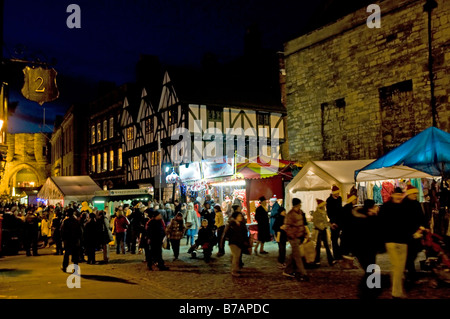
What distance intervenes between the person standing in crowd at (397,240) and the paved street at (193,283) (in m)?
0.40

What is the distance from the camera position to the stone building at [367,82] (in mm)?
15281

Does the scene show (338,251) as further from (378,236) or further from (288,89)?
(288,89)

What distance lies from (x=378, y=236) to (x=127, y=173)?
29555 mm

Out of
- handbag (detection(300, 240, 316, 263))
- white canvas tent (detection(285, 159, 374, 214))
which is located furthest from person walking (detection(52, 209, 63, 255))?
handbag (detection(300, 240, 316, 263))

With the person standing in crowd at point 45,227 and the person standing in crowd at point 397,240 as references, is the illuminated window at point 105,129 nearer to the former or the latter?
the person standing in crowd at point 45,227

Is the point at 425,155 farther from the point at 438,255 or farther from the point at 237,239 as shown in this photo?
the point at 237,239

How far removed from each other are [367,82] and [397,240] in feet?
39.7

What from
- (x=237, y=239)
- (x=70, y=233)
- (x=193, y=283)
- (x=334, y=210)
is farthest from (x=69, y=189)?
(x=334, y=210)

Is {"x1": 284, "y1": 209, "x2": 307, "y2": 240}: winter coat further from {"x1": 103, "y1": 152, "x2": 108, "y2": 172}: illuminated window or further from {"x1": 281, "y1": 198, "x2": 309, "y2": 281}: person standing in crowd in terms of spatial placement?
{"x1": 103, "y1": 152, "x2": 108, "y2": 172}: illuminated window

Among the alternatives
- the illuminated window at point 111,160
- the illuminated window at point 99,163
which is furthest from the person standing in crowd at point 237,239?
the illuminated window at point 99,163

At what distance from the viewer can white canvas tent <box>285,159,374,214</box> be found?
521 inches

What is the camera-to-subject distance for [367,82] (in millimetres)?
17516

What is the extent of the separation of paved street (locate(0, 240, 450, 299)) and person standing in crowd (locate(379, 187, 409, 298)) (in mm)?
397
